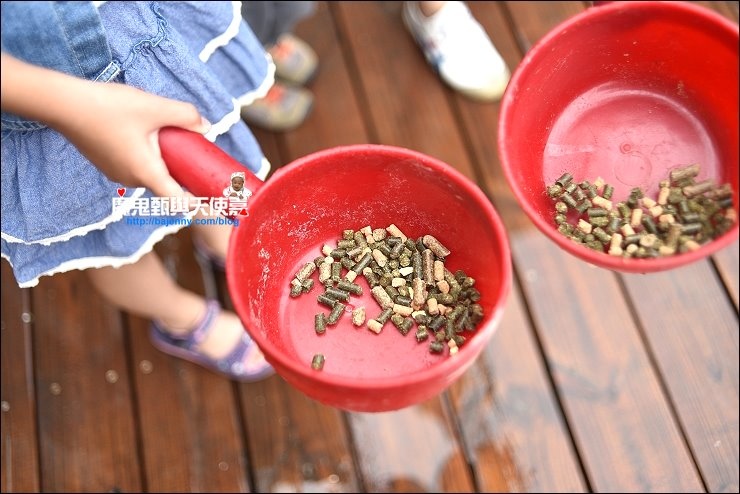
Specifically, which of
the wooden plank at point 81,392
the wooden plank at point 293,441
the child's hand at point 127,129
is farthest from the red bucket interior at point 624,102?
the wooden plank at point 81,392

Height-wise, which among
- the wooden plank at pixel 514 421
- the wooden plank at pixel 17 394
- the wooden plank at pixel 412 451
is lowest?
the wooden plank at pixel 17 394

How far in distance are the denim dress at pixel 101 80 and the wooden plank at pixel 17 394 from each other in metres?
0.40

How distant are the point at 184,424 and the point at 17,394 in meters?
0.30

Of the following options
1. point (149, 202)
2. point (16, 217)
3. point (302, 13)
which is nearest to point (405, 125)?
point (302, 13)

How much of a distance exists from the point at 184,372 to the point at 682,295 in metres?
0.89

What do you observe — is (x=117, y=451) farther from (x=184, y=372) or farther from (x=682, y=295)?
(x=682, y=295)

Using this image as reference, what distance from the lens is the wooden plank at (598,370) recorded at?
1.21 meters

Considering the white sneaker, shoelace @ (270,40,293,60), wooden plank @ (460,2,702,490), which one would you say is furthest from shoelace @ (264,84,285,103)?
wooden plank @ (460,2,702,490)

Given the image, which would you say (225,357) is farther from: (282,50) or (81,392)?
(282,50)

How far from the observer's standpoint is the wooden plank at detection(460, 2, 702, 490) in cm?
121

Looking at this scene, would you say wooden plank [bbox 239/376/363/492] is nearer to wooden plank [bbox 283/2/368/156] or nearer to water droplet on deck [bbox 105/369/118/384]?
water droplet on deck [bbox 105/369/118/384]

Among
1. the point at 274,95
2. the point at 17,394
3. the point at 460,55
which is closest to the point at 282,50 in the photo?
the point at 274,95

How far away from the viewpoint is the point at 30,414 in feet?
4.23

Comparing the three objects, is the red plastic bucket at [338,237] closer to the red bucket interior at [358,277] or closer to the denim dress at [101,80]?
the red bucket interior at [358,277]
